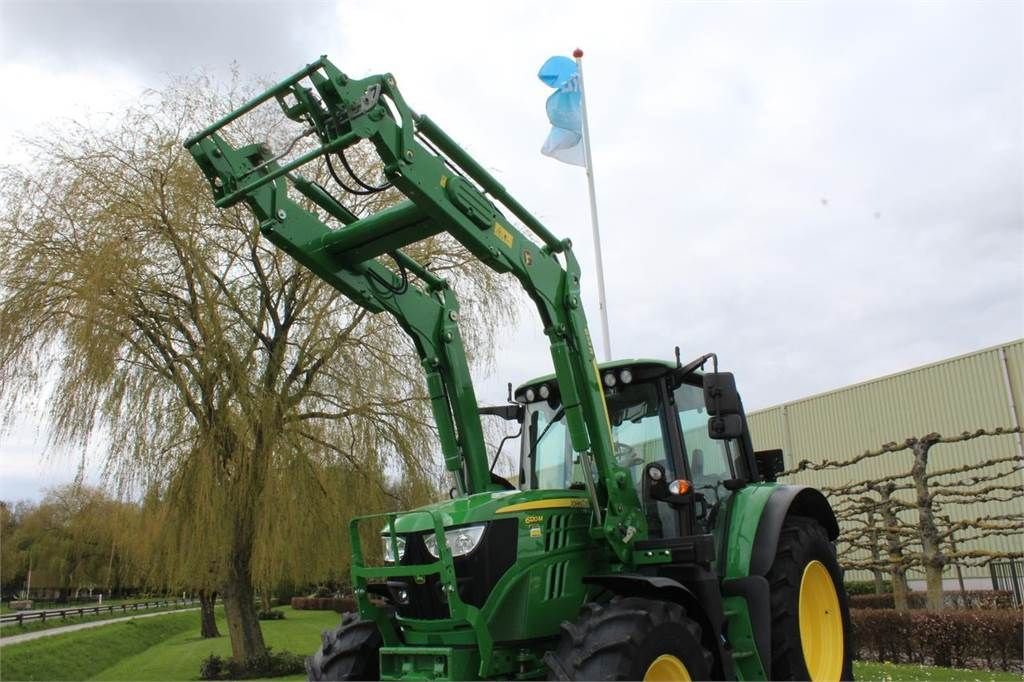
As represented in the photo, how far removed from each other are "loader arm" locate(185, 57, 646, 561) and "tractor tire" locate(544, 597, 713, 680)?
0.64 metres

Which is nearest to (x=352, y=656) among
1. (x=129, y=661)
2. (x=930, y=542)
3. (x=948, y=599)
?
(x=930, y=542)

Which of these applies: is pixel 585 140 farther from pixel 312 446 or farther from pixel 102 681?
pixel 102 681

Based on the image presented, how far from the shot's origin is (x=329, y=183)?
47.3 feet

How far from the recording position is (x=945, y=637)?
11.0 meters

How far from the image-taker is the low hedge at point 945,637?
1052 centimetres

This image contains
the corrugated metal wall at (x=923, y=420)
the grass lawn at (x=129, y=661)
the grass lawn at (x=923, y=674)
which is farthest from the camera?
the corrugated metal wall at (x=923, y=420)

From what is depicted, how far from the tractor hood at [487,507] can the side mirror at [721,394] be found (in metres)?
1.02

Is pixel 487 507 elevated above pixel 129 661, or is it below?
above

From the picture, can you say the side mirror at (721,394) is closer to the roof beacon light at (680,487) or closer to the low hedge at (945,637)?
the roof beacon light at (680,487)

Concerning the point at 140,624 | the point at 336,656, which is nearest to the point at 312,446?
the point at 336,656

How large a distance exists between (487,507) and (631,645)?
3.77 ft

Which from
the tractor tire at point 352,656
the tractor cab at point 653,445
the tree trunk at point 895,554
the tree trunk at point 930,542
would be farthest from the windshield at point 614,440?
the tree trunk at point 895,554

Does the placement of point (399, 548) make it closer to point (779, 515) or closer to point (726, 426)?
point (726, 426)

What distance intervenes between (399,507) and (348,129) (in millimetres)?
10357
